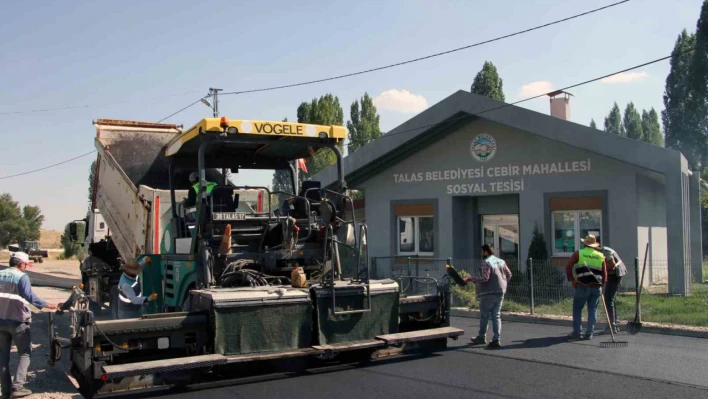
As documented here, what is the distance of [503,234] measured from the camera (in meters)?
21.2

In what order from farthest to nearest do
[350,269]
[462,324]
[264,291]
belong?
[462,324], [350,269], [264,291]

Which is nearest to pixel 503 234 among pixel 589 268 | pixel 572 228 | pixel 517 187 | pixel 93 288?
pixel 517 187

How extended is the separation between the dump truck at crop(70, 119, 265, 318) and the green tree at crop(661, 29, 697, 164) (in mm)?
41611

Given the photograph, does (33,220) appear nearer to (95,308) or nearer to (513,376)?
(95,308)

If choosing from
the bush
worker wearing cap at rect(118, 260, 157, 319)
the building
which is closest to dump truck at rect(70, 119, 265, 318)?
worker wearing cap at rect(118, 260, 157, 319)

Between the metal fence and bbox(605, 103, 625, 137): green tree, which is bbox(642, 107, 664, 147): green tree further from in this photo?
the metal fence

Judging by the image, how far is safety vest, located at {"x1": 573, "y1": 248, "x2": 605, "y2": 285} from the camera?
35.2ft

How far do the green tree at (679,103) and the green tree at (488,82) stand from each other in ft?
40.8

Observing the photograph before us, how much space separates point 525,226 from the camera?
63.5 ft

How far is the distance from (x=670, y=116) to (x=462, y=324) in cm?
4024

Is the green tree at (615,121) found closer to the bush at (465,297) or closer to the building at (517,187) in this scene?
the building at (517,187)

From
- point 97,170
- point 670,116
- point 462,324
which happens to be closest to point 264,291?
point 462,324

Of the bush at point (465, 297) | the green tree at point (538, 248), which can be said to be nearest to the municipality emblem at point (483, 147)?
the green tree at point (538, 248)

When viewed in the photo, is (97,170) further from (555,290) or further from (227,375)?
(555,290)
